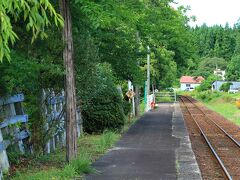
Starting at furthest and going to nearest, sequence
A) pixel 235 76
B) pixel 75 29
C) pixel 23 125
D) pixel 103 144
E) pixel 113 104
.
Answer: pixel 235 76, pixel 113 104, pixel 103 144, pixel 75 29, pixel 23 125

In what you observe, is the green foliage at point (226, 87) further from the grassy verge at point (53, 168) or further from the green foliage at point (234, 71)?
the grassy verge at point (53, 168)

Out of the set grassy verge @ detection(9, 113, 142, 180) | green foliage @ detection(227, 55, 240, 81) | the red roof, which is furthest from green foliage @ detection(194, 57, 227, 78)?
grassy verge @ detection(9, 113, 142, 180)

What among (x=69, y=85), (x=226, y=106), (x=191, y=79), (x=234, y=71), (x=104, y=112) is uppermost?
(x=234, y=71)

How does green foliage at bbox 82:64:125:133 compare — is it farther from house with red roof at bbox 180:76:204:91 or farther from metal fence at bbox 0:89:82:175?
house with red roof at bbox 180:76:204:91

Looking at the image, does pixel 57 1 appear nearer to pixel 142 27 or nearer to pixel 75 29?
pixel 75 29

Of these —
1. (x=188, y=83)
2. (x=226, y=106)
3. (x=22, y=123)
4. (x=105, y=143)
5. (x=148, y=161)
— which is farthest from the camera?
(x=188, y=83)

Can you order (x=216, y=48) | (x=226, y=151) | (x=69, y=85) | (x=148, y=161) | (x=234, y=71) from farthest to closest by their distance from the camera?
(x=216, y=48)
(x=234, y=71)
(x=226, y=151)
(x=148, y=161)
(x=69, y=85)

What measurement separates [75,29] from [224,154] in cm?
728

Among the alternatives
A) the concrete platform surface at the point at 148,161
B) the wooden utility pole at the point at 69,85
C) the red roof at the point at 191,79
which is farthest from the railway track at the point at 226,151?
the red roof at the point at 191,79

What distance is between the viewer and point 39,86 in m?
12.0

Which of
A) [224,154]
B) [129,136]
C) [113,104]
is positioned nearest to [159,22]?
[113,104]

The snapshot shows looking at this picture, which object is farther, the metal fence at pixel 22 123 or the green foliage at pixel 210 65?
the green foliage at pixel 210 65

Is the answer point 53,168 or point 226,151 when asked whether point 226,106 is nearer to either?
point 226,151

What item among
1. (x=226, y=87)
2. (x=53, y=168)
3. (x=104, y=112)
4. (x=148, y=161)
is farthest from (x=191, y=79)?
(x=53, y=168)
